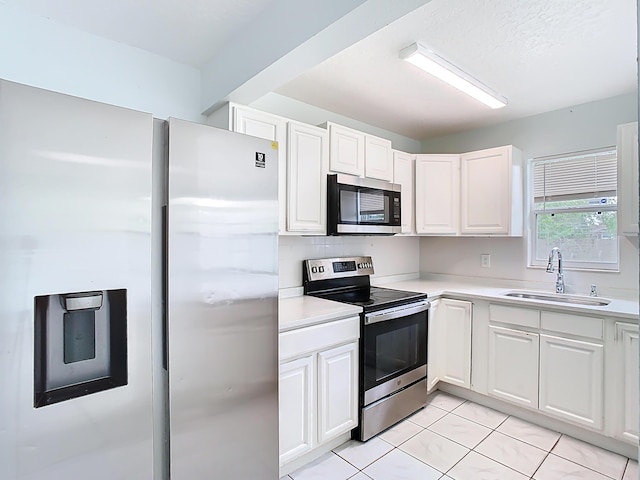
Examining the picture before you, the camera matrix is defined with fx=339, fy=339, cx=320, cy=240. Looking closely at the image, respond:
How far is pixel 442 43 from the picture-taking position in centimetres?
186

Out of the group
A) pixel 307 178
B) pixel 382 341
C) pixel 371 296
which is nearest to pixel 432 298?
pixel 371 296

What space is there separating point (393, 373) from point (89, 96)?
2535 mm

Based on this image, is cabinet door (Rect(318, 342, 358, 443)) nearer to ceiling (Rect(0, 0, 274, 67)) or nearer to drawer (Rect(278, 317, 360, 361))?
drawer (Rect(278, 317, 360, 361))

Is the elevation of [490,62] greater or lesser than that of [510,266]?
greater

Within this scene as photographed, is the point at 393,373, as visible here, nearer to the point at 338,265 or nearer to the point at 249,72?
the point at 338,265

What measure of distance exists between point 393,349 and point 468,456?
30.3 inches

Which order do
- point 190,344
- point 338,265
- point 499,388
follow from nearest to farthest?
point 190,344
point 499,388
point 338,265

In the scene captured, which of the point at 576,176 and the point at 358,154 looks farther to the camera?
the point at 576,176

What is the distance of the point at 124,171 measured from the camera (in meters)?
1.16

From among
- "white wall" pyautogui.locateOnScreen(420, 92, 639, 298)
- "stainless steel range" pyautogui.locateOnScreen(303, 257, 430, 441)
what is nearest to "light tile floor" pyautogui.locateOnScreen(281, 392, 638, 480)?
"stainless steel range" pyautogui.locateOnScreen(303, 257, 430, 441)

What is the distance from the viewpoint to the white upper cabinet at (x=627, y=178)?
216 centimetres

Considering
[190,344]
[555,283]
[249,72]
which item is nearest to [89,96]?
[249,72]

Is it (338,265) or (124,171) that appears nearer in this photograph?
(124,171)

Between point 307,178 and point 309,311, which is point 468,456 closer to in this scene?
point 309,311
